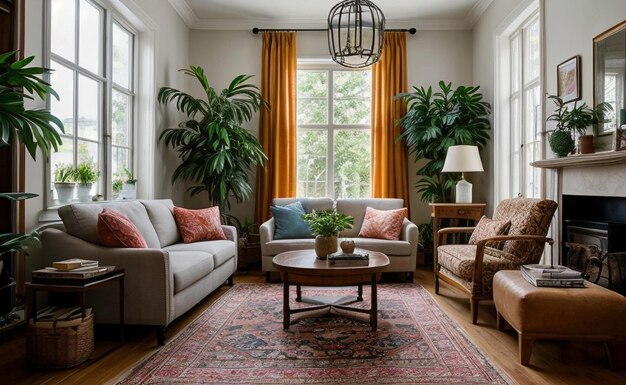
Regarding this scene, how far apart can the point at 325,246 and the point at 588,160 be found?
6.03 feet

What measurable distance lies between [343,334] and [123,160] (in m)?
2.80

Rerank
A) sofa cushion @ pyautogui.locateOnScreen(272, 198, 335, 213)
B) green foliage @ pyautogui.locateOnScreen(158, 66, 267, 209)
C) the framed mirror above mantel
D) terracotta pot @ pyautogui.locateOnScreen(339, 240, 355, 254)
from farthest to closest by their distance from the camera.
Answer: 1. sofa cushion @ pyautogui.locateOnScreen(272, 198, 335, 213)
2. green foliage @ pyautogui.locateOnScreen(158, 66, 267, 209)
3. terracotta pot @ pyautogui.locateOnScreen(339, 240, 355, 254)
4. the framed mirror above mantel

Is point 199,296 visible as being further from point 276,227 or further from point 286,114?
point 286,114

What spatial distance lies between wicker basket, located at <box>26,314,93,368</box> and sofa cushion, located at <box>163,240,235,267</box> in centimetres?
135

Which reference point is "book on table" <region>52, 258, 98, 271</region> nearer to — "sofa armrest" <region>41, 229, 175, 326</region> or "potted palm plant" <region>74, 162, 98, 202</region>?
"sofa armrest" <region>41, 229, 175, 326</region>

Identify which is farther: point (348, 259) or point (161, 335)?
point (348, 259)

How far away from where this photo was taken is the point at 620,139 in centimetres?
250

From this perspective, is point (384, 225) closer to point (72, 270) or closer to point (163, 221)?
point (163, 221)

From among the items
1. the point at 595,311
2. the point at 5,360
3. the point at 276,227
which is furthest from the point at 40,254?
the point at 595,311

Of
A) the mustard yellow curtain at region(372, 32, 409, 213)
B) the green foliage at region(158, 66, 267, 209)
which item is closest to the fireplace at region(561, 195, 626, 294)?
the mustard yellow curtain at region(372, 32, 409, 213)

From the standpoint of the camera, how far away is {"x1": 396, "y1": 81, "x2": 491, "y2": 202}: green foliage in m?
4.77

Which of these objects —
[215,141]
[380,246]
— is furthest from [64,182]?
[380,246]

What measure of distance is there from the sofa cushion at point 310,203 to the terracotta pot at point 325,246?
1.72m

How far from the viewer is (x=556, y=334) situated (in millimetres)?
2260
